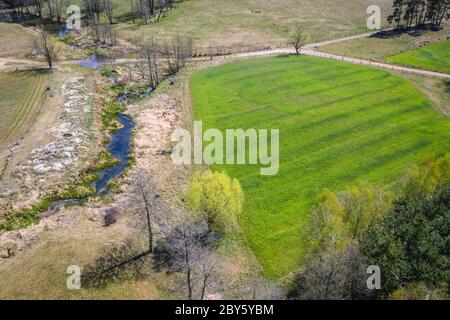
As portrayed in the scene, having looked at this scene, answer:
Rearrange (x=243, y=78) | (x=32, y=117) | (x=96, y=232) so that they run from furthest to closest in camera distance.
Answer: (x=243, y=78) → (x=32, y=117) → (x=96, y=232)

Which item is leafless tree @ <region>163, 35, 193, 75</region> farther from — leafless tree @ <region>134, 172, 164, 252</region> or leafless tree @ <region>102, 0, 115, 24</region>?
leafless tree @ <region>134, 172, 164, 252</region>

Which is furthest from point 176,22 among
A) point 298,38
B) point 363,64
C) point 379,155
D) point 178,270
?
point 178,270

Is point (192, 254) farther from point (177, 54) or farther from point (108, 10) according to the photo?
point (108, 10)

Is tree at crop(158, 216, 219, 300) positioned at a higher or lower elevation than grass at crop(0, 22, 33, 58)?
lower

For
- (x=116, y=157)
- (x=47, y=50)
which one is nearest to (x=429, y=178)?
(x=116, y=157)

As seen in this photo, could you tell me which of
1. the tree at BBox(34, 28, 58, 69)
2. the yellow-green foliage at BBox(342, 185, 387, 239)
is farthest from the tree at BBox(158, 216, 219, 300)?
the tree at BBox(34, 28, 58, 69)
